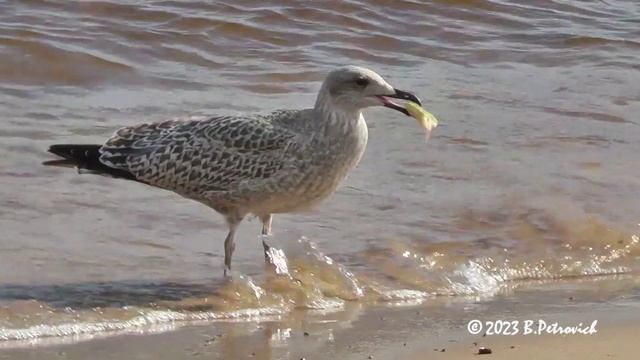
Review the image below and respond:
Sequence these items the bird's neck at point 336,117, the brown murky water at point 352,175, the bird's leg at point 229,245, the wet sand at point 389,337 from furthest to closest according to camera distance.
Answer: the bird's neck at point 336,117 → the bird's leg at point 229,245 → the brown murky water at point 352,175 → the wet sand at point 389,337

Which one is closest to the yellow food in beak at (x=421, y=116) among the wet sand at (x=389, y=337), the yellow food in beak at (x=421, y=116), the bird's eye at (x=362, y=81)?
the yellow food in beak at (x=421, y=116)

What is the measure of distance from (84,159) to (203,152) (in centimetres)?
56

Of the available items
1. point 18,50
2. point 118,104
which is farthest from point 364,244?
point 18,50

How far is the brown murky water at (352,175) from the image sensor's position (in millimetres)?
7449

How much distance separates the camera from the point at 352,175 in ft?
30.8

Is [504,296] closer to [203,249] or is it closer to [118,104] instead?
[203,249]

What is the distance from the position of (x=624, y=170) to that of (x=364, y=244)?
7.09 ft

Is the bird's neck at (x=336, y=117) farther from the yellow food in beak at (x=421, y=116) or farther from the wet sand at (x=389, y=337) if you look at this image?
the wet sand at (x=389, y=337)

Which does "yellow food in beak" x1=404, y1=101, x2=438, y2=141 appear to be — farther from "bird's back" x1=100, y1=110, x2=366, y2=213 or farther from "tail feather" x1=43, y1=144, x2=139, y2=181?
"tail feather" x1=43, y1=144, x2=139, y2=181

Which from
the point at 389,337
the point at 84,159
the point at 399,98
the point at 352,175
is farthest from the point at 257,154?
the point at 352,175

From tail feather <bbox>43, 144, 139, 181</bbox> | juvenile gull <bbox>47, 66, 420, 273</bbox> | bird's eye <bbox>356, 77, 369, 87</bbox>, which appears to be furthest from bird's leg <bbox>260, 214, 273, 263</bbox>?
bird's eye <bbox>356, 77, 369, 87</bbox>

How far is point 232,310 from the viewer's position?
7.13m

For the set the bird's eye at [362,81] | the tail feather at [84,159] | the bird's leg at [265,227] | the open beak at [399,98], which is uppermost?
the bird's eye at [362,81]

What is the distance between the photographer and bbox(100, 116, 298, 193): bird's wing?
7.69 meters
